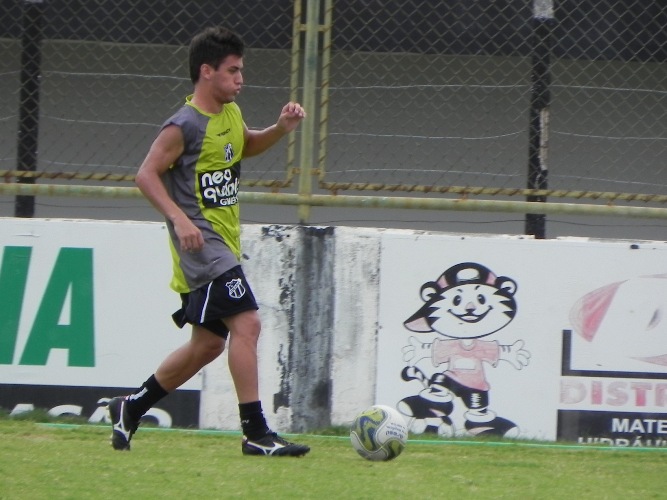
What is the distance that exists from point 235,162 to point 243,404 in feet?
3.53

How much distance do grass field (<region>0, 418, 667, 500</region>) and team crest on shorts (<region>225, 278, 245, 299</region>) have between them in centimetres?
71

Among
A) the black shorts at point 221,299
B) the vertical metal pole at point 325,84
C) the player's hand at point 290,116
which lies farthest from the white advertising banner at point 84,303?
the player's hand at point 290,116

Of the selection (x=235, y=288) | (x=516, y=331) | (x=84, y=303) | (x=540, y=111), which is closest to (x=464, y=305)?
(x=516, y=331)

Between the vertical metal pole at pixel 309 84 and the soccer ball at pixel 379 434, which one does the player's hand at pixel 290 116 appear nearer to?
the vertical metal pole at pixel 309 84

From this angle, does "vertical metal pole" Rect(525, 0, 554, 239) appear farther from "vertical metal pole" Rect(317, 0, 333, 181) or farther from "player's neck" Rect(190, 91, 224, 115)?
"player's neck" Rect(190, 91, 224, 115)

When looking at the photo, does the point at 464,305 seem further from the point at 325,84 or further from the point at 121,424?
the point at 121,424

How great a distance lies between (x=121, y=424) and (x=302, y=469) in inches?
36.2

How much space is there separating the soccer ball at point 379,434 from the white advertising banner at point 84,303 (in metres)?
1.38

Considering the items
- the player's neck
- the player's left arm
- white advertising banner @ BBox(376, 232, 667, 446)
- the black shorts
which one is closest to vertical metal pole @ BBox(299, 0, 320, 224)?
white advertising banner @ BBox(376, 232, 667, 446)

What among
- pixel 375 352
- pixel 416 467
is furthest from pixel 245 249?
pixel 416 467

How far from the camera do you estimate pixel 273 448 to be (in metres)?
4.88

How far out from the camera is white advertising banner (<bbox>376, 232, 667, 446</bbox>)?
235 inches

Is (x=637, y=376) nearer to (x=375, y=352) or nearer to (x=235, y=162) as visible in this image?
(x=375, y=352)

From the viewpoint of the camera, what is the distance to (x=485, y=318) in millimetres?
5957
